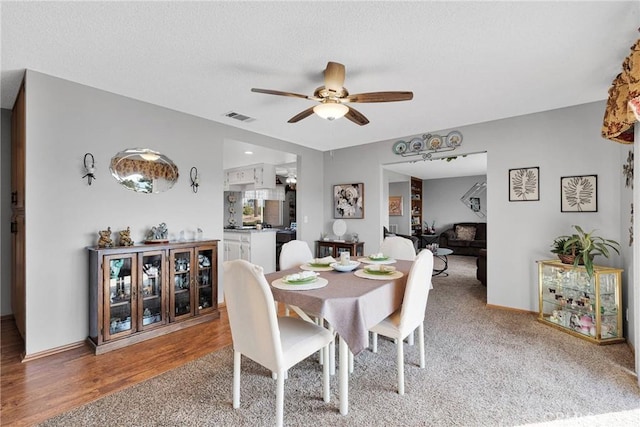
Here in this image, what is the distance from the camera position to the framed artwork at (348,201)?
15.9 ft

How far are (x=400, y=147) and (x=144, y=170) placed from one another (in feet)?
11.2

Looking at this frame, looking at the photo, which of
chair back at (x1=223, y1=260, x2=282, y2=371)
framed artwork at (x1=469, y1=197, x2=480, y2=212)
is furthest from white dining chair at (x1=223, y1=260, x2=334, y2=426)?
framed artwork at (x1=469, y1=197, x2=480, y2=212)

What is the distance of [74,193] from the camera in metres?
2.55

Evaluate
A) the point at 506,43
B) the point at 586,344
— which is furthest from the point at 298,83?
the point at 586,344

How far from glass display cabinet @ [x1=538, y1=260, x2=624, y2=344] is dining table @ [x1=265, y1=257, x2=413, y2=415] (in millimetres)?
2019

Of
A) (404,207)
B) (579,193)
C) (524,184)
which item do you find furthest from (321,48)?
(404,207)

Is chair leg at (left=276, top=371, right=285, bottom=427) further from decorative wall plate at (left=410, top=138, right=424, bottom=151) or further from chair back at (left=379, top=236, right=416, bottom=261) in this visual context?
decorative wall plate at (left=410, top=138, right=424, bottom=151)

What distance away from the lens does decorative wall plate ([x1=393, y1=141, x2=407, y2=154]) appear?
4.32 metres

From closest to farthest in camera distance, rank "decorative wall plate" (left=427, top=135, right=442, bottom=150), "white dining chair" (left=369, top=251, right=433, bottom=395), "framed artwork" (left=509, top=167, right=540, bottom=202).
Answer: "white dining chair" (left=369, top=251, right=433, bottom=395)
"framed artwork" (left=509, top=167, right=540, bottom=202)
"decorative wall plate" (left=427, top=135, right=442, bottom=150)

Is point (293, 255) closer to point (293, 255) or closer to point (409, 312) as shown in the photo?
point (293, 255)

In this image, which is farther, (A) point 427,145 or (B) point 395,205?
(B) point 395,205

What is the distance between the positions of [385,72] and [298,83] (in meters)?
0.76

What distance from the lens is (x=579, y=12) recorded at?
1680 mm

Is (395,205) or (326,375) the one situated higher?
(395,205)
